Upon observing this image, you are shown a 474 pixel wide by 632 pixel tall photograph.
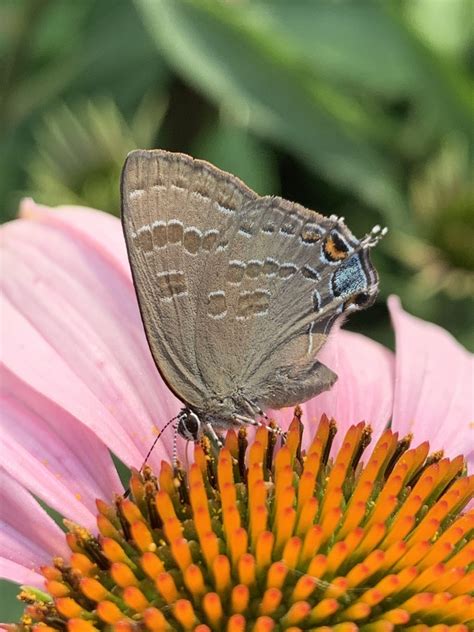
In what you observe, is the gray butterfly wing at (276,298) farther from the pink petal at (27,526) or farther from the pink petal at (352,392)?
the pink petal at (27,526)

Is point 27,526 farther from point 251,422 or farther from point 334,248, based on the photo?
point 334,248

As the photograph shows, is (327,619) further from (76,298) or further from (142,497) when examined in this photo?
(76,298)

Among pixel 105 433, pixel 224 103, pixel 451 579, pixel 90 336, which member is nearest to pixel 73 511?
pixel 105 433

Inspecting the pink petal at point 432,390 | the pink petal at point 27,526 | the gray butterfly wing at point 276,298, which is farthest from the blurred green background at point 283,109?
the pink petal at point 27,526

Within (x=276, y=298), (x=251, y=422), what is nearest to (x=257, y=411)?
(x=251, y=422)

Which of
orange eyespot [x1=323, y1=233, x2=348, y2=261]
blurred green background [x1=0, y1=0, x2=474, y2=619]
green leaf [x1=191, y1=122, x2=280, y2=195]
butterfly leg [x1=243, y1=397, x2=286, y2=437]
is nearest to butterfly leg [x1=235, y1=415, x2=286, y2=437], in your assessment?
butterfly leg [x1=243, y1=397, x2=286, y2=437]

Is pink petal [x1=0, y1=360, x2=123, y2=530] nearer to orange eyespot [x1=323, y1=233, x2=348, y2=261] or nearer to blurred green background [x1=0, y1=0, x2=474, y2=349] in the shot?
orange eyespot [x1=323, y1=233, x2=348, y2=261]

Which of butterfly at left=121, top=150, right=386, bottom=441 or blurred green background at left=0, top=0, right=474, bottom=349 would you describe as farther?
blurred green background at left=0, top=0, right=474, bottom=349

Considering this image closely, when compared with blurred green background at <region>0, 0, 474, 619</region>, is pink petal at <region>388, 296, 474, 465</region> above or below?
below
